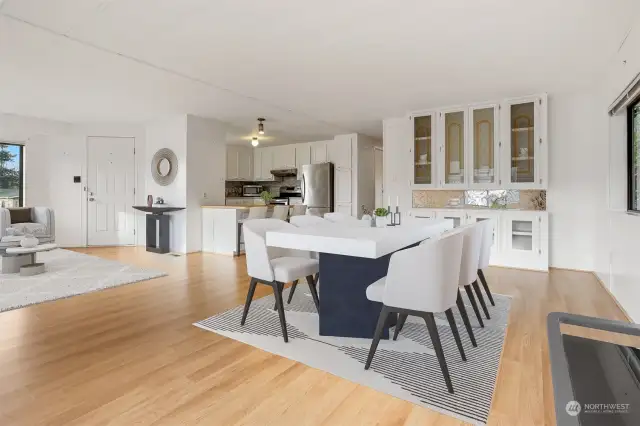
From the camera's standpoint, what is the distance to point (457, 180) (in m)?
5.43

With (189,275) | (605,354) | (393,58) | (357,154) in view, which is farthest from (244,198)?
(605,354)

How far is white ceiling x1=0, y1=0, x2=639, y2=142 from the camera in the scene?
→ 2736 mm

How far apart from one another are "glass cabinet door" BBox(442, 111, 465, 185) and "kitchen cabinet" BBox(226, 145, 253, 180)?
17.9ft

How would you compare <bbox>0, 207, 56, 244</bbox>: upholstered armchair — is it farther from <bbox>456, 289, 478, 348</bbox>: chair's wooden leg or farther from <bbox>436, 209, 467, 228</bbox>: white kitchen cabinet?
<bbox>436, 209, 467, 228</bbox>: white kitchen cabinet

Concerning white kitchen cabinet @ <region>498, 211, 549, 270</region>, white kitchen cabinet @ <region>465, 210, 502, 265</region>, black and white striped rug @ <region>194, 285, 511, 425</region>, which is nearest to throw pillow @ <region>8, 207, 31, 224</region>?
black and white striped rug @ <region>194, 285, 511, 425</region>

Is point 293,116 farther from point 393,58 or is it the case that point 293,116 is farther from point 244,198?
point 244,198

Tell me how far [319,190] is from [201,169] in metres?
2.69

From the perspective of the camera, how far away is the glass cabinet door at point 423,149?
566 centimetres

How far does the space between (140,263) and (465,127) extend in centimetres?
529

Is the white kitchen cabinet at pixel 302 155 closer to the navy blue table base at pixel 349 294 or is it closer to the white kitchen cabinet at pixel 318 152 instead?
the white kitchen cabinet at pixel 318 152

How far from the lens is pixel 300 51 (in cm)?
346

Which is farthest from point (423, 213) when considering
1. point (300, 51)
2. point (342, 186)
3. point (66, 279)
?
point (66, 279)

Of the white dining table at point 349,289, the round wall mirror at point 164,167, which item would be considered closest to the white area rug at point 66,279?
the round wall mirror at point 164,167

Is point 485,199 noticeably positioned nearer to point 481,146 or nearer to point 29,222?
point 481,146
